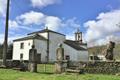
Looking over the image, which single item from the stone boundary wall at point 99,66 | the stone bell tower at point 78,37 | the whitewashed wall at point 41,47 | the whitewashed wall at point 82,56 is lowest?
the stone boundary wall at point 99,66

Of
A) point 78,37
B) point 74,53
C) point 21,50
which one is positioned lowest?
point 74,53

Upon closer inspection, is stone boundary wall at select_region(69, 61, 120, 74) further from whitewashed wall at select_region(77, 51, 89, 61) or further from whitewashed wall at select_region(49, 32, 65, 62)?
whitewashed wall at select_region(77, 51, 89, 61)

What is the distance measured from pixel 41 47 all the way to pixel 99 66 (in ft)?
129

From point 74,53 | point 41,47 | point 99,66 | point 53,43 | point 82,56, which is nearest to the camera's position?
point 99,66

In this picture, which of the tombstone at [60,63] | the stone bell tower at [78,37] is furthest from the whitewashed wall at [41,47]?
the tombstone at [60,63]

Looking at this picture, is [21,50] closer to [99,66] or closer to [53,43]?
[53,43]

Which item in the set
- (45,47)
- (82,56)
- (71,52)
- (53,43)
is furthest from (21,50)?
(82,56)

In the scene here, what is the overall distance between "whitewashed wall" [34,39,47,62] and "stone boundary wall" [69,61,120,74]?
121 ft

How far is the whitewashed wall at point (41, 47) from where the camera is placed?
5867cm

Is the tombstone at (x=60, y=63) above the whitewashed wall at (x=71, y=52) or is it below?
below

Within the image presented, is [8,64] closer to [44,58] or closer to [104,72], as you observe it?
[104,72]

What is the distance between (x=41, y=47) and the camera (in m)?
59.8

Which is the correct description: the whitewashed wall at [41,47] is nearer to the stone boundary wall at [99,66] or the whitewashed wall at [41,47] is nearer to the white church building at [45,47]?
the white church building at [45,47]

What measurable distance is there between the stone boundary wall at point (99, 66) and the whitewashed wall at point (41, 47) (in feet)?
121
